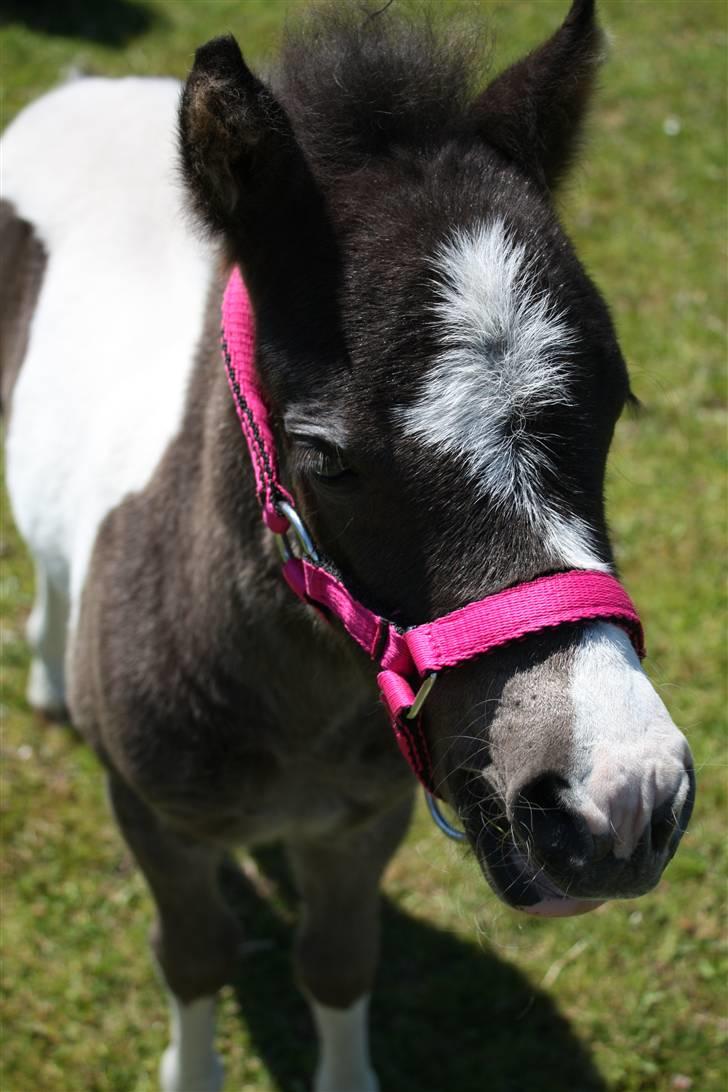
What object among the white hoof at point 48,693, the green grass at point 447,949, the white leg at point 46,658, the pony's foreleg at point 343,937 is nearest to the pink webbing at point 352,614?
the green grass at point 447,949

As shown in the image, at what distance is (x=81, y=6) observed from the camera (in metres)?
8.38

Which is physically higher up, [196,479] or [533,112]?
[533,112]

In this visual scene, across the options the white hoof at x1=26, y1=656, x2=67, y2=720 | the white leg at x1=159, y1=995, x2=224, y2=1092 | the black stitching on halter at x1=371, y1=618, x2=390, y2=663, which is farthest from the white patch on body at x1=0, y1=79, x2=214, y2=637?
the white leg at x1=159, y1=995, x2=224, y2=1092

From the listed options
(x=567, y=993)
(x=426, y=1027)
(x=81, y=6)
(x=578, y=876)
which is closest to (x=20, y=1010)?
(x=426, y=1027)

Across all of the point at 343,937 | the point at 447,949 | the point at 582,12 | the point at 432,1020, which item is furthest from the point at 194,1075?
the point at 582,12

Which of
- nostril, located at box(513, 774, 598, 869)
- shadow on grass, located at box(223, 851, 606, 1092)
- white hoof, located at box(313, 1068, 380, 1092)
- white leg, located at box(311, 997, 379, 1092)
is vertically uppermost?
nostril, located at box(513, 774, 598, 869)

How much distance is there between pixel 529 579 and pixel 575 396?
0.30m

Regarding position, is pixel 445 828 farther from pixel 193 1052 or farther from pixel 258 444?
pixel 193 1052

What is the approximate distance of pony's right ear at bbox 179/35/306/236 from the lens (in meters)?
1.85

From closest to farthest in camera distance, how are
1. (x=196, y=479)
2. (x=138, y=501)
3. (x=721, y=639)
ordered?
(x=196, y=479)
(x=138, y=501)
(x=721, y=639)

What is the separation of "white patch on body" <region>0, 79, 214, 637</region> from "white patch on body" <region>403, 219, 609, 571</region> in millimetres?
1146

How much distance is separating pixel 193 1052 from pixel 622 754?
2.00m

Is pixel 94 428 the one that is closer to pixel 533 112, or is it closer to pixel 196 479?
pixel 196 479

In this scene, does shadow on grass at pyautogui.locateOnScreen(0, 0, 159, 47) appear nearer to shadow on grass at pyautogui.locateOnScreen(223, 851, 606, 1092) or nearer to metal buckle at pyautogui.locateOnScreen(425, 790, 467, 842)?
shadow on grass at pyautogui.locateOnScreen(223, 851, 606, 1092)
